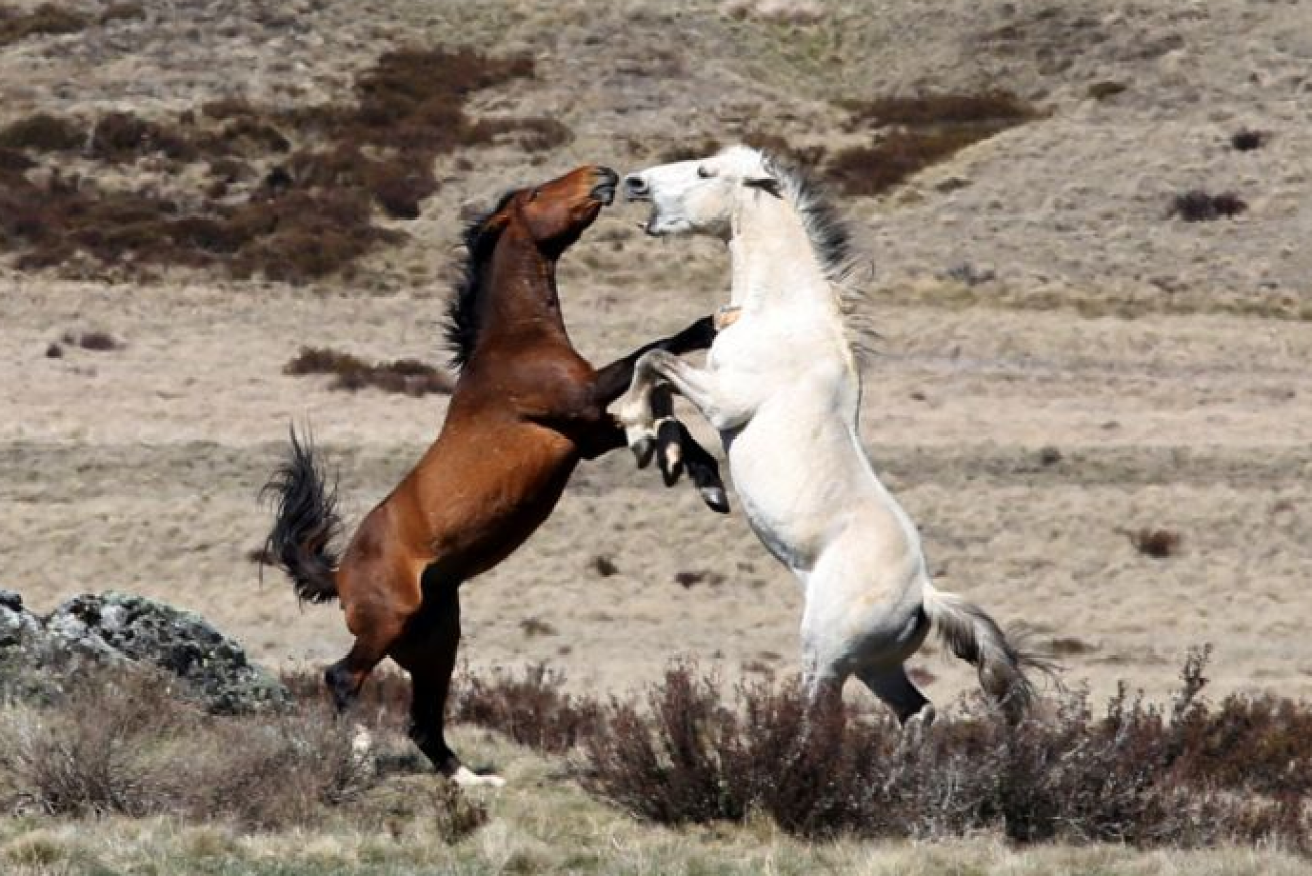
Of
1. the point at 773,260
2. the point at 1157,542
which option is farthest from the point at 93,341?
the point at 773,260

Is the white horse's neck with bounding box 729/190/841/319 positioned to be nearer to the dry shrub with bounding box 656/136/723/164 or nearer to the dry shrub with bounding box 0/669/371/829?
the dry shrub with bounding box 0/669/371/829

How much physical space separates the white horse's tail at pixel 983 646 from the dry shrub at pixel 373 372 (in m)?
21.5

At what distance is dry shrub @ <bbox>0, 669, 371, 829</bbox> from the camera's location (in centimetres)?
988

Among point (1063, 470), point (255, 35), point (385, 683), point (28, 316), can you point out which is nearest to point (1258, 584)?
point (1063, 470)

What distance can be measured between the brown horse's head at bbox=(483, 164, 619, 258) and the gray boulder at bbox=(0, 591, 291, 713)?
8.94 feet

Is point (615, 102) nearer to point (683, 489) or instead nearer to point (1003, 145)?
point (1003, 145)

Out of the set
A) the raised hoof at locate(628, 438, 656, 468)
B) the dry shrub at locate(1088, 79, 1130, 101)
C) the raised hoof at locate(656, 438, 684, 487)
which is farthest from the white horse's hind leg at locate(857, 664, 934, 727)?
the dry shrub at locate(1088, 79, 1130, 101)

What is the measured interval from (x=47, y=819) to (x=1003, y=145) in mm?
39577

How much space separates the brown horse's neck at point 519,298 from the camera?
10953 mm

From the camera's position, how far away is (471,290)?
11.3 m

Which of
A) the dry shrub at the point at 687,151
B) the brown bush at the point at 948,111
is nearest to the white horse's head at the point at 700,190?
the dry shrub at the point at 687,151

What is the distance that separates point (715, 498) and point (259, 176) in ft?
119

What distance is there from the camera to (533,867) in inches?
347

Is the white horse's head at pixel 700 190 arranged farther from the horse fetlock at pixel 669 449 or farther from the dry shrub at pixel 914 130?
the dry shrub at pixel 914 130
